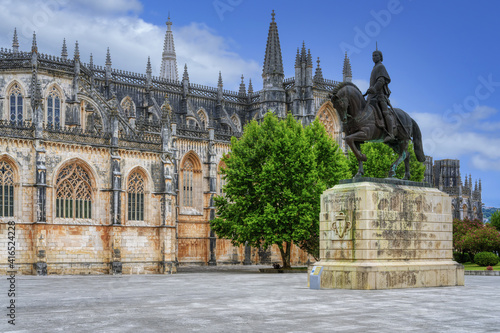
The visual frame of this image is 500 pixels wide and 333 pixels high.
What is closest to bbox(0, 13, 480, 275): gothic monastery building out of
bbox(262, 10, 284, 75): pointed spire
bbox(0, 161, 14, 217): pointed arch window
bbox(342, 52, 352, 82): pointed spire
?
bbox(0, 161, 14, 217): pointed arch window

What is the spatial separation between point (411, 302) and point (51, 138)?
31.1 m

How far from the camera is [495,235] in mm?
50375

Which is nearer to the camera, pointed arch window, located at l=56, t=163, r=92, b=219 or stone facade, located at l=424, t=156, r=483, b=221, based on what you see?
pointed arch window, located at l=56, t=163, r=92, b=219

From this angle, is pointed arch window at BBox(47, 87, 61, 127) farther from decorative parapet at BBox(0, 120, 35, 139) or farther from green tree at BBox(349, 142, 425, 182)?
green tree at BBox(349, 142, 425, 182)

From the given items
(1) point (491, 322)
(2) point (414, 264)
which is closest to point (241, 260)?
(2) point (414, 264)

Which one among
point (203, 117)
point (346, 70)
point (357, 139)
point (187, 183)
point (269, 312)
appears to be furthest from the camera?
point (346, 70)

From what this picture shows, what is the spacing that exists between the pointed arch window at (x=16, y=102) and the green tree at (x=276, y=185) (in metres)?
20.9

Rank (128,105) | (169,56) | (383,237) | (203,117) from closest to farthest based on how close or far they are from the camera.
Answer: (383,237) → (128,105) → (203,117) → (169,56)

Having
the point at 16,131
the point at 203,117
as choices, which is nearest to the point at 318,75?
the point at 203,117

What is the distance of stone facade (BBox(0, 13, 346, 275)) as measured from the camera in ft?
131

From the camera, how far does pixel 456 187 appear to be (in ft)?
334

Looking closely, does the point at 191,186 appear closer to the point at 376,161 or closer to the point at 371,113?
the point at 376,161

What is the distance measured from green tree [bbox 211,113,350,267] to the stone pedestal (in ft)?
59.1

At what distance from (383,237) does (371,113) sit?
4.52 metres
